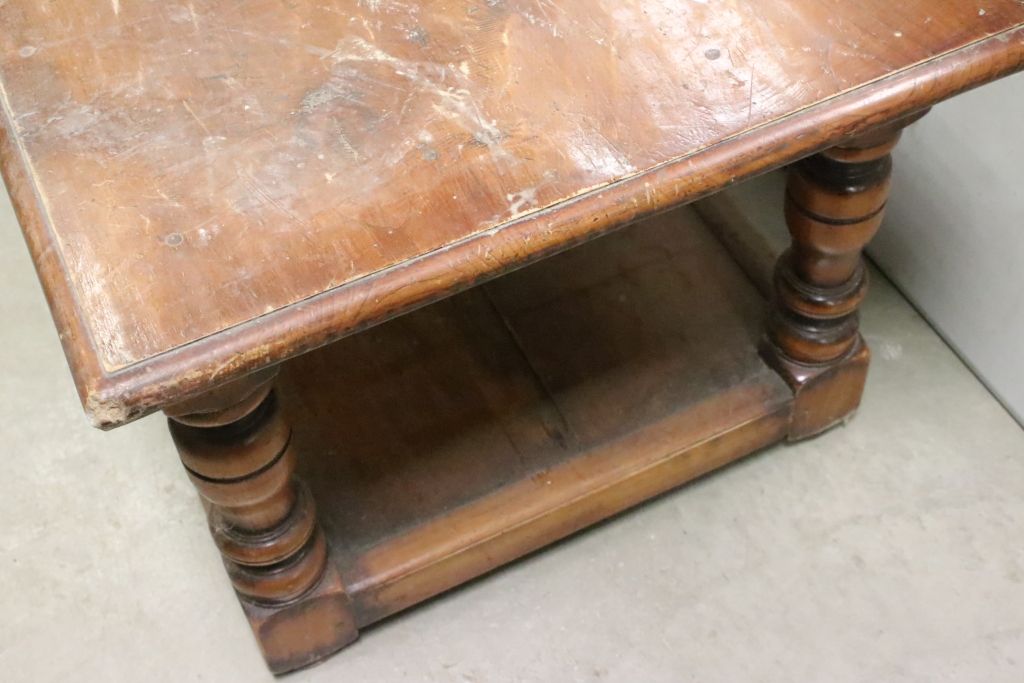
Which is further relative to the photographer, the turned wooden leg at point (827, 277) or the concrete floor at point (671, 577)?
the concrete floor at point (671, 577)

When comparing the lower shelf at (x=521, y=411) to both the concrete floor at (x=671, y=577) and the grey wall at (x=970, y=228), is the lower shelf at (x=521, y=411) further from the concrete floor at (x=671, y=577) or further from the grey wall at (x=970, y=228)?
the grey wall at (x=970, y=228)

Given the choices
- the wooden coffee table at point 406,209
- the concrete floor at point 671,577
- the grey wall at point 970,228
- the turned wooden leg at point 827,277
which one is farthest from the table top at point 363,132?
the concrete floor at point 671,577

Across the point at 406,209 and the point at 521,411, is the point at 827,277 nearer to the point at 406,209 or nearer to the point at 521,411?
the point at 521,411

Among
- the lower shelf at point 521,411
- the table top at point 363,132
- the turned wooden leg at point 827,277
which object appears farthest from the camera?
the lower shelf at point 521,411

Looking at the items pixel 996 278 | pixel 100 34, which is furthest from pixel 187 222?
pixel 996 278

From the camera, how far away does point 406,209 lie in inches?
31.6

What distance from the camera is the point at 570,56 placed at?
2.97 feet

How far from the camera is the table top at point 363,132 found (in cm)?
76

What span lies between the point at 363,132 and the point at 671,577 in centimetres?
66

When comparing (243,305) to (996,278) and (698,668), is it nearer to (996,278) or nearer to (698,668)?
(698,668)

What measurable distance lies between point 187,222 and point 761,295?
77 cm

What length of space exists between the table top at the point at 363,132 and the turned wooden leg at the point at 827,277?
126 mm

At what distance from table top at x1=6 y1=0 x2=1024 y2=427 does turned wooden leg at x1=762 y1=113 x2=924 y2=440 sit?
126mm

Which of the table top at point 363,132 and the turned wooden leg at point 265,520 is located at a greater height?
the table top at point 363,132
